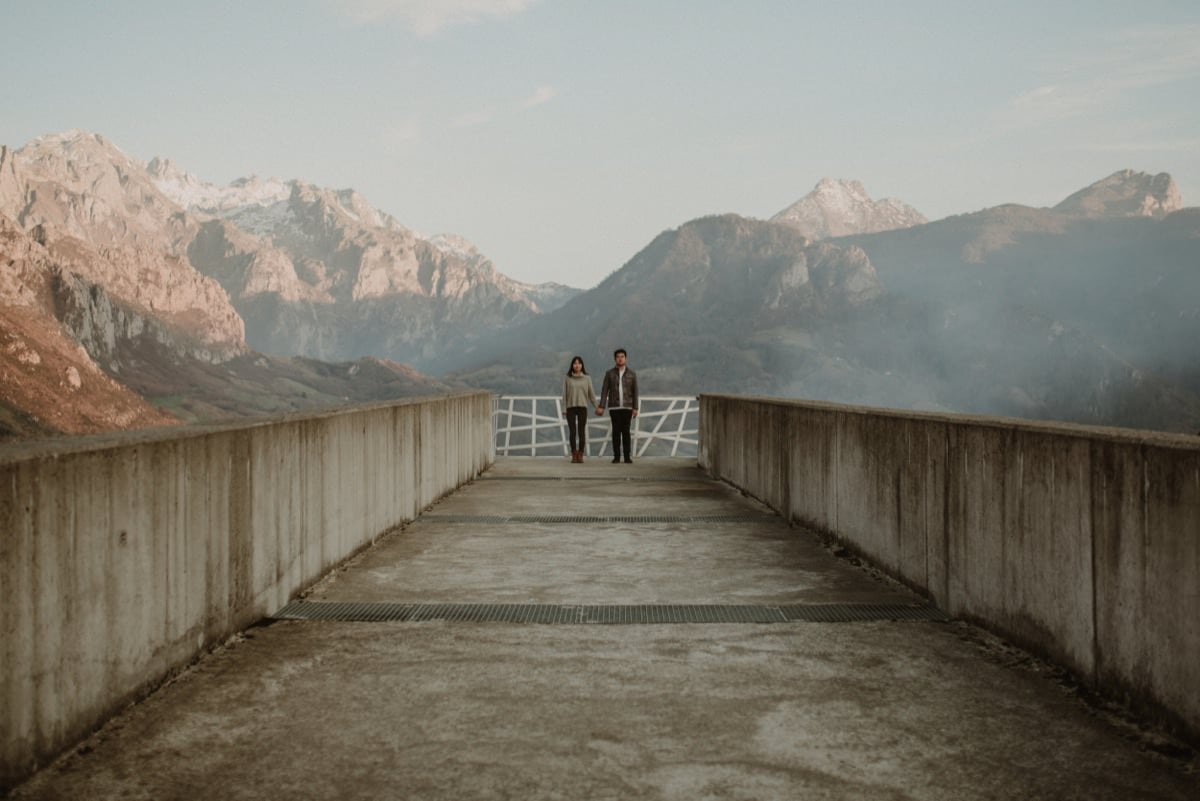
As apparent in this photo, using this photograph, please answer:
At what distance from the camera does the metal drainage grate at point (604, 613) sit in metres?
5.76

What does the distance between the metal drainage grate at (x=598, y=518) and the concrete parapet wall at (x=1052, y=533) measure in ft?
7.13

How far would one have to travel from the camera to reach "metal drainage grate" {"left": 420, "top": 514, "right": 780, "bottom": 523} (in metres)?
10.2

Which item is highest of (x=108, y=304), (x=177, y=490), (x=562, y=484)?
(x=108, y=304)

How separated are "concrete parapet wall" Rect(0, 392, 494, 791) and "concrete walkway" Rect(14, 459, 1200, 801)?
0.17 metres

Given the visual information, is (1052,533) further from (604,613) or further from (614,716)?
(604,613)

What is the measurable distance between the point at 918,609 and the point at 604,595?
1.88 m

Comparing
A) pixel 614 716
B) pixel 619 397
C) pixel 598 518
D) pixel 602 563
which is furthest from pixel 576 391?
pixel 614 716

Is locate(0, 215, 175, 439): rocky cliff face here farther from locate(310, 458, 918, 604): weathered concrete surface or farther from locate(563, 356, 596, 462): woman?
locate(310, 458, 918, 604): weathered concrete surface

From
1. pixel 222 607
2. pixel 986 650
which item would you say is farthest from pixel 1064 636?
pixel 222 607

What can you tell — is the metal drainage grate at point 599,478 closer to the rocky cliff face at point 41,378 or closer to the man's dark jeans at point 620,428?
the man's dark jeans at point 620,428

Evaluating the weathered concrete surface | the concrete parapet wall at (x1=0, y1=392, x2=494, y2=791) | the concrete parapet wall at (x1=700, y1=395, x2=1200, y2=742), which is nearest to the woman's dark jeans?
the weathered concrete surface

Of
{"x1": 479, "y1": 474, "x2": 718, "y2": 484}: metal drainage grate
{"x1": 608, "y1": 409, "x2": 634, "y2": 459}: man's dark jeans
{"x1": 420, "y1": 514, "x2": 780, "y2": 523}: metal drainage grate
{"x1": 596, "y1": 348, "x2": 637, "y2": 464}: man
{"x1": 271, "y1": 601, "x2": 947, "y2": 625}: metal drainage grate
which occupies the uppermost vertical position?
{"x1": 596, "y1": 348, "x2": 637, "y2": 464}: man

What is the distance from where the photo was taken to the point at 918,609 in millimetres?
6086

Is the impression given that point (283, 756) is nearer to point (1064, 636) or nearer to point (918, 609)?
point (1064, 636)
